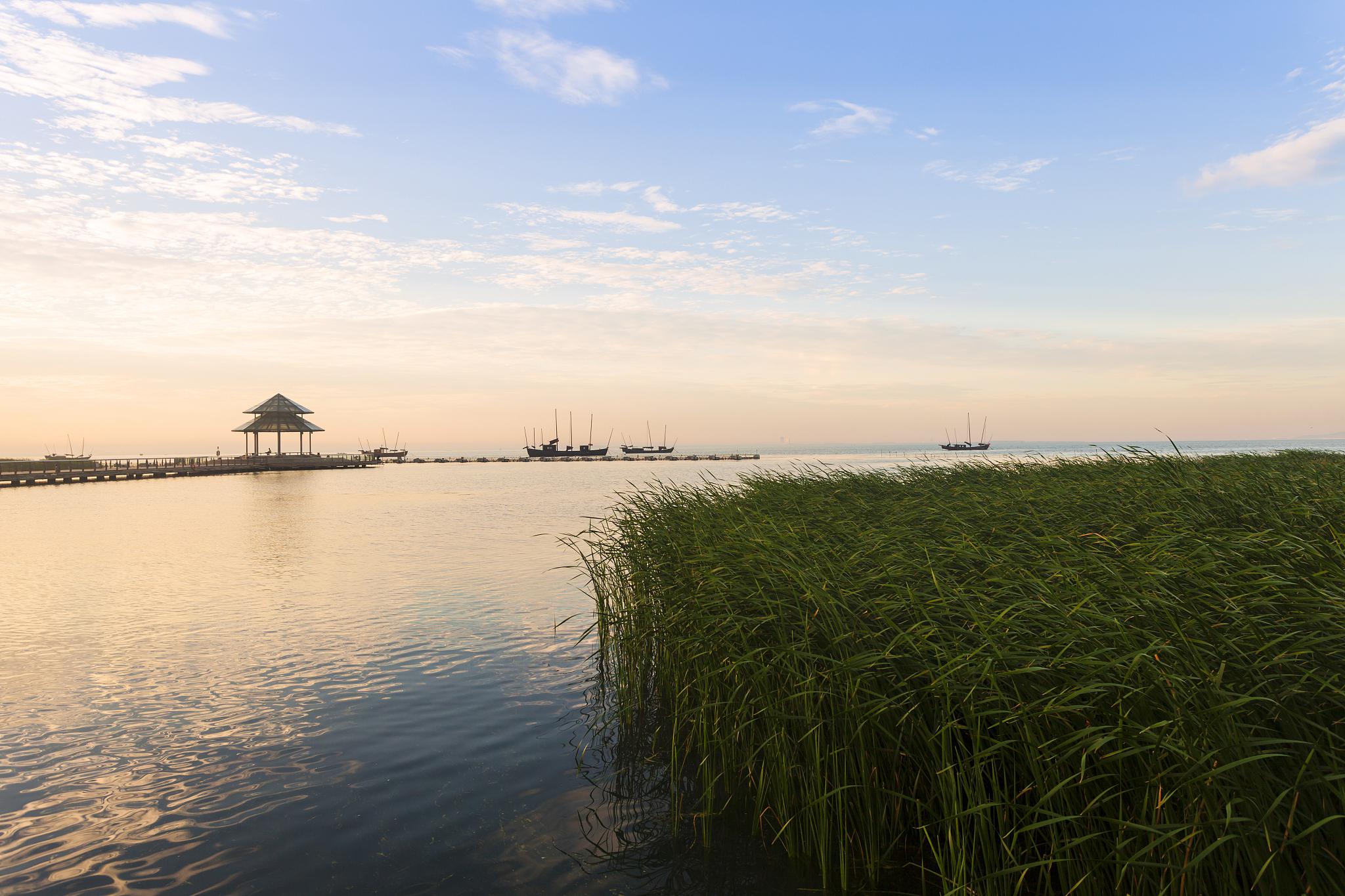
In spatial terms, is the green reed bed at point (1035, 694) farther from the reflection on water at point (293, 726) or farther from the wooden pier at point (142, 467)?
the wooden pier at point (142, 467)

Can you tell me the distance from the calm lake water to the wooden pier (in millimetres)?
50241

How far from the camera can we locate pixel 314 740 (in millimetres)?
8672

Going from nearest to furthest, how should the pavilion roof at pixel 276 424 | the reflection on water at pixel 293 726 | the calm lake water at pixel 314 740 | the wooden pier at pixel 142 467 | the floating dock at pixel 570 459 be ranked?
the calm lake water at pixel 314 740 < the reflection on water at pixel 293 726 < the wooden pier at pixel 142 467 < the pavilion roof at pixel 276 424 < the floating dock at pixel 570 459

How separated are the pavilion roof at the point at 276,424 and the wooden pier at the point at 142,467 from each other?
438cm

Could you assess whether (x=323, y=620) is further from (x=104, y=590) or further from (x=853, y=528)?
(x=853, y=528)

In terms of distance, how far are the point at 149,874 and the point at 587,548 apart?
1935cm

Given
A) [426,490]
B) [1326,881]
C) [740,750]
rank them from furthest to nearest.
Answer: [426,490] → [740,750] → [1326,881]

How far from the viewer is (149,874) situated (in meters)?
5.79

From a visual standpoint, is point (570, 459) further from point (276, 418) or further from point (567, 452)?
point (276, 418)

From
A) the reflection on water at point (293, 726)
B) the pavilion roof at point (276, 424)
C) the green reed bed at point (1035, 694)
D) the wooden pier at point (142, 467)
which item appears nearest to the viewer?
the green reed bed at point (1035, 694)

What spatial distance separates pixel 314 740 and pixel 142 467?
81910 millimetres

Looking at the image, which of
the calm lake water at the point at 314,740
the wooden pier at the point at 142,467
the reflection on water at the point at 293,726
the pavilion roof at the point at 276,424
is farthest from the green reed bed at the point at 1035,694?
the pavilion roof at the point at 276,424

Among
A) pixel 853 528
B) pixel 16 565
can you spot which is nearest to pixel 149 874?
pixel 853 528

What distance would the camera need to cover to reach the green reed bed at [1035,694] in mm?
3512
